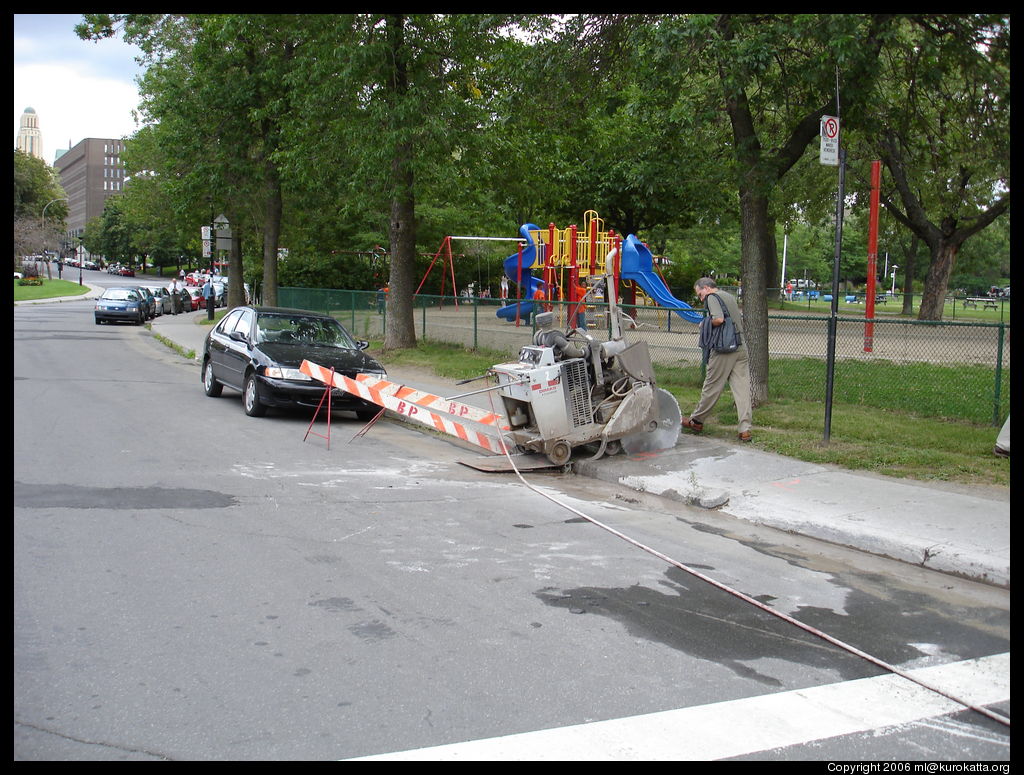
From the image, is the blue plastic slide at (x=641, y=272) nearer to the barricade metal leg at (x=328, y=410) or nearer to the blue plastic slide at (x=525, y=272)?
the blue plastic slide at (x=525, y=272)

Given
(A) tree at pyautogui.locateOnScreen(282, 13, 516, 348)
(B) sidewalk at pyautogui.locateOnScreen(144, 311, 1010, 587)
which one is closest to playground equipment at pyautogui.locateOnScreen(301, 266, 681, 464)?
(B) sidewalk at pyautogui.locateOnScreen(144, 311, 1010, 587)

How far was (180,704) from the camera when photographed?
158 inches

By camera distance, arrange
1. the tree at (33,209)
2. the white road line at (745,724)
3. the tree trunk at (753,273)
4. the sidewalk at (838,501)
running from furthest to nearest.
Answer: the tree at (33,209) < the tree trunk at (753,273) < the sidewalk at (838,501) < the white road line at (745,724)

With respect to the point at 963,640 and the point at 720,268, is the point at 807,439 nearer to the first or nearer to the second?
the point at 963,640

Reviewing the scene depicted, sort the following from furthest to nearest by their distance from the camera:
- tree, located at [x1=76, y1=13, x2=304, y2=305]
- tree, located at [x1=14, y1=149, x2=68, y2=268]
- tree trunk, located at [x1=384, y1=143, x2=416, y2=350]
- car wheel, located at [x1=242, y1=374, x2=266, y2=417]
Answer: tree, located at [x1=14, y1=149, x2=68, y2=268]
tree, located at [x1=76, y1=13, x2=304, y2=305]
tree trunk, located at [x1=384, y1=143, x2=416, y2=350]
car wheel, located at [x1=242, y1=374, x2=266, y2=417]

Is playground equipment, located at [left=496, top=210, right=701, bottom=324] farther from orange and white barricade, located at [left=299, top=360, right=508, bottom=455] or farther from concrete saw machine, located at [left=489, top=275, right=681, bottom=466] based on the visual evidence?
concrete saw machine, located at [left=489, top=275, right=681, bottom=466]

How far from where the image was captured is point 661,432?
1043 cm

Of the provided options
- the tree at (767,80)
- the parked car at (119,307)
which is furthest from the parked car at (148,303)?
the tree at (767,80)

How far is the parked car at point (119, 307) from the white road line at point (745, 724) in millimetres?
35613

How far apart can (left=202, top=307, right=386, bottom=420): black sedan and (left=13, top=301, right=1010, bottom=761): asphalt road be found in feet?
10.5

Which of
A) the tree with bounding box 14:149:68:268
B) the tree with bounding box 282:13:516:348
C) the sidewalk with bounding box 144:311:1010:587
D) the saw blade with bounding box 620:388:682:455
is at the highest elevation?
the tree with bounding box 14:149:68:268

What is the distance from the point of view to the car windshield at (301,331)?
13734 mm

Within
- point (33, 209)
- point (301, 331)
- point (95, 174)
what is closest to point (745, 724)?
point (301, 331)

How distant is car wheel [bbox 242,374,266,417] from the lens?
12.7 meters
